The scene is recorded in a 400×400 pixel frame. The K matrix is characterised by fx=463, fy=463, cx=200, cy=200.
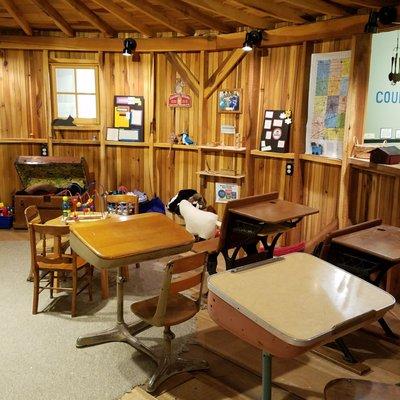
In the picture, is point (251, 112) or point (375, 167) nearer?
A: point (375, 167)

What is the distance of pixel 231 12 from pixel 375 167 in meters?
2.31

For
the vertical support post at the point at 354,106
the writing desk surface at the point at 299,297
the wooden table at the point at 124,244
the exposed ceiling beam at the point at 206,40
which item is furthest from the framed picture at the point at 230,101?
the writing desk surface at the point at 299,297

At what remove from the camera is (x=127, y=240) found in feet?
9.85

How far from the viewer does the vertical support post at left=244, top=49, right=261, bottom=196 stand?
19.2 ft

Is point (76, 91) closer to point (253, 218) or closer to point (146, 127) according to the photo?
point (146, 127)

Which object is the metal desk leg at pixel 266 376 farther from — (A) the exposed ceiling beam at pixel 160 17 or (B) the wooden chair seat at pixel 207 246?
(A) the exposed ceiling beam at pixel 160 17

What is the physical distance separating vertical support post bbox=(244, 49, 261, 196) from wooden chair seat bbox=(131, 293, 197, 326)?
3.09 m

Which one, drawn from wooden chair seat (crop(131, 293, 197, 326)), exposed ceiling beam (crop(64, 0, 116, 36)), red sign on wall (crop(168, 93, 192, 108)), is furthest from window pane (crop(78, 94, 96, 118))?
wooden chair seat (crop(131, 293, 197, 326))

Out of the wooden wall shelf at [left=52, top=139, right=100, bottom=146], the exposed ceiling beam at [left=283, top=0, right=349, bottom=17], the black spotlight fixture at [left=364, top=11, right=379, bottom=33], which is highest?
the exposed ceiling beam at [left=283, top=0, right=349, bottom=17]

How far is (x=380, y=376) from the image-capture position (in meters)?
3.17

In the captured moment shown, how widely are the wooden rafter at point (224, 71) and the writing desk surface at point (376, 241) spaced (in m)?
3.32

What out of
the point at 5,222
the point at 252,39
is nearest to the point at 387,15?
the point at 252,39

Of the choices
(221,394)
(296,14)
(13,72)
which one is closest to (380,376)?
(221,394)

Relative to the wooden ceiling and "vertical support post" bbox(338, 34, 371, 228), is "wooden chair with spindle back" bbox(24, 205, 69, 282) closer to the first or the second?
the wooden ceiling
